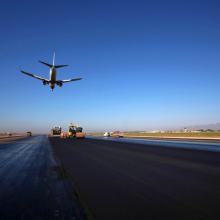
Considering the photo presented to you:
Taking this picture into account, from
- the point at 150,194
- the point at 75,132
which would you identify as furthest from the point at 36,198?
the point at 75,132

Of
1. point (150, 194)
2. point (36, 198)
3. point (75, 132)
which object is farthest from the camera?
point (75, 132)

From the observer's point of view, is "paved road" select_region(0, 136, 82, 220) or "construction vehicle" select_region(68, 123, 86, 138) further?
"construction vehicle" select_region(68, 123, 86, 138)

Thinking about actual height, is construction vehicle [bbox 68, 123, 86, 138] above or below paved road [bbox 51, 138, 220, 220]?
above

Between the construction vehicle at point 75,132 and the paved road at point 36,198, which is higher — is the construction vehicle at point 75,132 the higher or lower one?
the higher one

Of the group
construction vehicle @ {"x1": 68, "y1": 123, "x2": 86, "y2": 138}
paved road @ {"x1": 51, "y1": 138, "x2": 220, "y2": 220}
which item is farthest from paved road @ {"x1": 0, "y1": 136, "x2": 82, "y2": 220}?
construction vehicle @ {"x1": 68, "y1": 123, "x2": 86, "y2": 138}

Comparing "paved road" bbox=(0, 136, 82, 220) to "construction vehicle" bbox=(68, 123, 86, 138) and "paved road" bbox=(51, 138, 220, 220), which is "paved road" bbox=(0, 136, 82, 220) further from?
"construction vehicle" bbox=(68, 123, 86, 138)

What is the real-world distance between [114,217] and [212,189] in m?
4.60

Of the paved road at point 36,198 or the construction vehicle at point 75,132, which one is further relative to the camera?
the construction vehicle at point 75,132

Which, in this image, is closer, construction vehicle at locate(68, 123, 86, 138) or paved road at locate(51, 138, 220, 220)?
paved road at locate(51, 138, 220, 220)

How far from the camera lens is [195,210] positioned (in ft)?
24.3

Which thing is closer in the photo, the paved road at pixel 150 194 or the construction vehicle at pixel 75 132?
the paved road at pixel 150 194

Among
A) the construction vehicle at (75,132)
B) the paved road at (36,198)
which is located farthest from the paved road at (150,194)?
the construction vehicle at (75,132)

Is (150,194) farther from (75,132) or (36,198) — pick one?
(75,132)

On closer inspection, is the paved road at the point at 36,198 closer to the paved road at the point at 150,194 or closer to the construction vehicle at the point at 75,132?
the paved road at the point at 150,194
